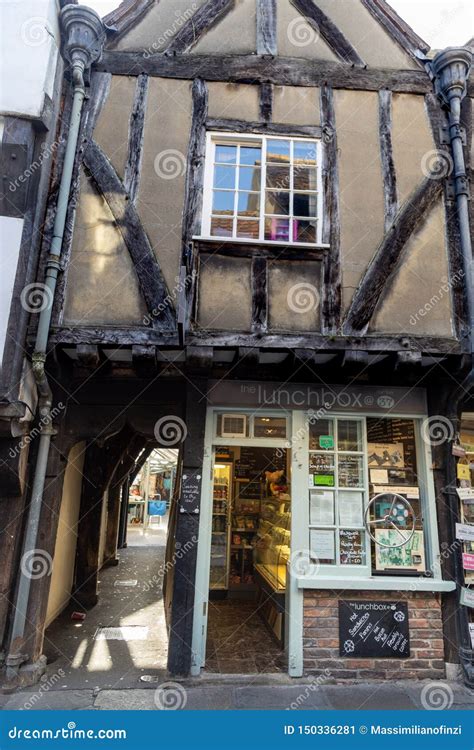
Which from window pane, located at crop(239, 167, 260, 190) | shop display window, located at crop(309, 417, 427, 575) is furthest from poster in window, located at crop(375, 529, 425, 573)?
window pane, located at crop(239, 167, 260, 190)

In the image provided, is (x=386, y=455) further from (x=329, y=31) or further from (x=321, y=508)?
(x=329, y=31)

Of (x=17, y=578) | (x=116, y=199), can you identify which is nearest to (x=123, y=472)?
(x=17, y=578)

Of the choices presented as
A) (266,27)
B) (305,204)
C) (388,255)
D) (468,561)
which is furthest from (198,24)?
(468,561)

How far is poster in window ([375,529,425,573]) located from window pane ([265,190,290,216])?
4.03 m

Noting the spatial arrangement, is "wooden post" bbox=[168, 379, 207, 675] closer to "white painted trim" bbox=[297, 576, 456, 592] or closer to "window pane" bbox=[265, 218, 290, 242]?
"white painted trim" bbox=[297, 576, 456, 592]

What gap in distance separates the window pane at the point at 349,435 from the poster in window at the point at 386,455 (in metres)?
0.16

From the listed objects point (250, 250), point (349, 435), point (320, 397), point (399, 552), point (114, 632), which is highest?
point (250, 250)

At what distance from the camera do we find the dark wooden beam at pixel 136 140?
5.75 meters

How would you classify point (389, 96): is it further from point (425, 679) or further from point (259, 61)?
point (425, 679)

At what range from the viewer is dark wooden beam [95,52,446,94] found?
616cm

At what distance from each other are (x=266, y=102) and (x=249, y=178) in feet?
3.52

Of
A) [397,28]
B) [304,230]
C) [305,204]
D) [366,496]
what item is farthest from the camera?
[397,28]

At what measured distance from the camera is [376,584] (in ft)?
17.3

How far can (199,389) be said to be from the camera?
219 inches
